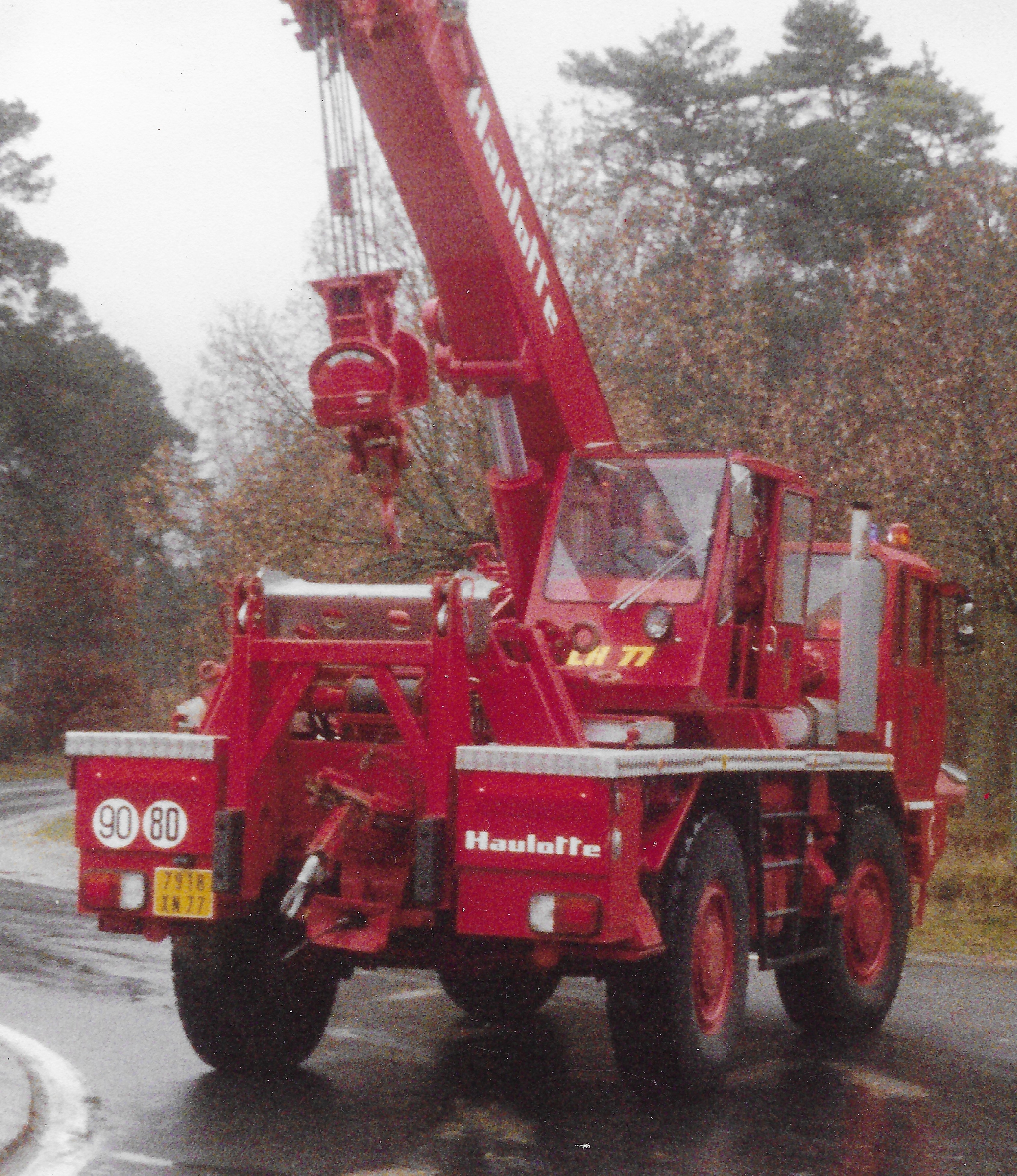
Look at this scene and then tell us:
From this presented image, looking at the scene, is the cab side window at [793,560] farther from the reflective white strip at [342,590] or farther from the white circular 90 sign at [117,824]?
the white circular 90 sign at [117,824]

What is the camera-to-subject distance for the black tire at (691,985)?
8.30m

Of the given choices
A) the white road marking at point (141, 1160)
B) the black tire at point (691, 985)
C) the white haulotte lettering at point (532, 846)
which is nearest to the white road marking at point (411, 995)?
the black tire at point (691, 985)

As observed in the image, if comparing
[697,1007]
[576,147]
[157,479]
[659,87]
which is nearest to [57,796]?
[157,479]

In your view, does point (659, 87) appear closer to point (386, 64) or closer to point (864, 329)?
point (864, 329)

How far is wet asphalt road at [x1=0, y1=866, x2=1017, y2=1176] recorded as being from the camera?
7.34 meters

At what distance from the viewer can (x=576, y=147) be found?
82.4ft

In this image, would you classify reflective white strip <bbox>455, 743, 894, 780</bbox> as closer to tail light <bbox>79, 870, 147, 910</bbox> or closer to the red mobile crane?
the red mobile crane

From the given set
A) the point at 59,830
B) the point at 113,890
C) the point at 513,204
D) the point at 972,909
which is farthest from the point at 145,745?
the point at 59,830

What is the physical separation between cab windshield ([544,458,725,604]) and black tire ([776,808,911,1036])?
2118mm

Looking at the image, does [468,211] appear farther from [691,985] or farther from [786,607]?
[691,985]

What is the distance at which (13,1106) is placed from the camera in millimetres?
7770

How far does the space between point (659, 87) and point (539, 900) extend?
4269cm

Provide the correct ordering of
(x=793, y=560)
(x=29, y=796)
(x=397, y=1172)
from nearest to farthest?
(x=397, y=1172)
(x=793, y=560)
(x=29, y=796)

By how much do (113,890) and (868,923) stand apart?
488 centimetres
